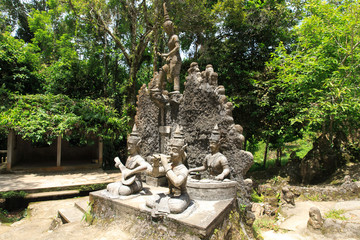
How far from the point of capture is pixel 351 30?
712cm

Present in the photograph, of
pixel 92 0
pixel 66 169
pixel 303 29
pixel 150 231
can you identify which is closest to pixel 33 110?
pixel 66 169

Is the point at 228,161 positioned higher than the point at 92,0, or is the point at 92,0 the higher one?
the point at 92,0

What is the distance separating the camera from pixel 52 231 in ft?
13.5

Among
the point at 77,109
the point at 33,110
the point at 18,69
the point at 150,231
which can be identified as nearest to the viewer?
the point at 150,231

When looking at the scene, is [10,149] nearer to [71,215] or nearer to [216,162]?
[71,215]

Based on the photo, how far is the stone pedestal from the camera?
4305 millimetres

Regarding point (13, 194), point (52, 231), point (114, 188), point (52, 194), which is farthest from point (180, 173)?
point (13, 194)

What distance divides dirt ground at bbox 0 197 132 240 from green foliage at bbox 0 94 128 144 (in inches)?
157

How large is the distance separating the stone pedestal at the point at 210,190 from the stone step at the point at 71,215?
2.56m

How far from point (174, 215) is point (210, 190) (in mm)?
1123

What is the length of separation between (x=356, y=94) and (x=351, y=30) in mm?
2179

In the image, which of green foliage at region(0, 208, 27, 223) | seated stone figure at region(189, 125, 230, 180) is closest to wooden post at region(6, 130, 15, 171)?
green foliage at region(0, 208, 27, 223)

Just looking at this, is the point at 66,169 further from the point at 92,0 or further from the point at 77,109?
the point at 92,0

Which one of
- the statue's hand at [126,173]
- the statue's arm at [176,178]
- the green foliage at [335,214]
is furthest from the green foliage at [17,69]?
the green foliage at [335,214]
